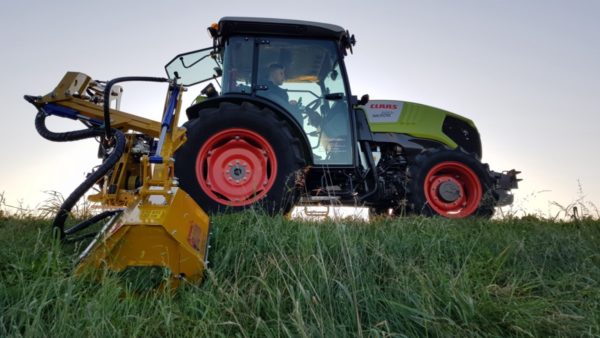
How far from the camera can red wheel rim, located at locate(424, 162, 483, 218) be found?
5.13m

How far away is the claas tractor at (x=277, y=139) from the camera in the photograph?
353 centimetres

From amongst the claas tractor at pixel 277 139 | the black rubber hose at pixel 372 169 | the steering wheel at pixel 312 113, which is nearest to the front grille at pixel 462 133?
the claas tractor at pixel 277 139

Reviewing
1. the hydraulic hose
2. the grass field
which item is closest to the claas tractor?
the hydraulic hose

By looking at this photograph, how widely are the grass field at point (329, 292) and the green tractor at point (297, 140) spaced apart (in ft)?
3.78

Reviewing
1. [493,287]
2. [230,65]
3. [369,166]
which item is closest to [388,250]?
[493,287]

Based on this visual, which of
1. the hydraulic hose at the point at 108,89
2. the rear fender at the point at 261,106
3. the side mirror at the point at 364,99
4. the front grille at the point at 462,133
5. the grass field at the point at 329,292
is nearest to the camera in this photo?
the grass field at the point at 329,292

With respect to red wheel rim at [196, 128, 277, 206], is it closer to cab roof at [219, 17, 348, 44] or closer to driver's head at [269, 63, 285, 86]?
driver's head at [269, 63, 285, 86]

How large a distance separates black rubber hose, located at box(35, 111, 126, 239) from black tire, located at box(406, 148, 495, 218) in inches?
120

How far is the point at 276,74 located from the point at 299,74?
0.25 meters

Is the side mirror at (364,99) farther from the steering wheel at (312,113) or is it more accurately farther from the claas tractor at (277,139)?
the steering wheel at (312,113)

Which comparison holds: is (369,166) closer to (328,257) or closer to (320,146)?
(320,146)

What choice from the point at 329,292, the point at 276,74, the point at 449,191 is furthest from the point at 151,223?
the point at 449,191

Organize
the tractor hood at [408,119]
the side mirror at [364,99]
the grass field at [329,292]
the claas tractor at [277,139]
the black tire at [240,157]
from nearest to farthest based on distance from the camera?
the grass field at [329,292]
the claas tractor at [277,139]
the black tire at [240,157]
the side mirror at [364,99]
the tractor hood at [408,119]

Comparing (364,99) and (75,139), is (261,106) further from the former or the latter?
(75,139)
